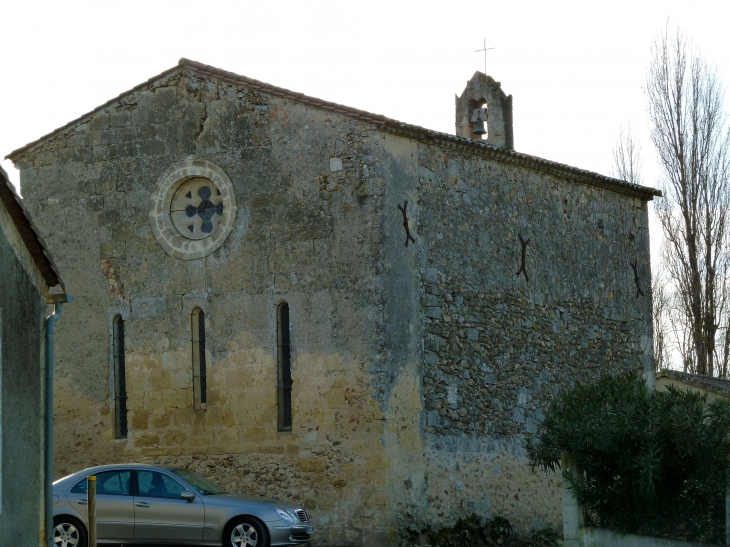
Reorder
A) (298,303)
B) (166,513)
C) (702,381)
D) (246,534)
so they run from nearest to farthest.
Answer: (246,534), (166,513), (298,303), (702,381)

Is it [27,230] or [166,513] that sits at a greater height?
[27,230]

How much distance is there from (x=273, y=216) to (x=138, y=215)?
2.55m

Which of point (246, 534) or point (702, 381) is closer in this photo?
point (246, 534)

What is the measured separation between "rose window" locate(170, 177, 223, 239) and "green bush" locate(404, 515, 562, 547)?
6093 mm

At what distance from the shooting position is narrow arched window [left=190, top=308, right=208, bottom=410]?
20.8 metres

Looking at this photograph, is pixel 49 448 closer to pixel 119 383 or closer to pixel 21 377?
pixel 21 377

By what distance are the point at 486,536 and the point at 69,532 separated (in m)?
6.60

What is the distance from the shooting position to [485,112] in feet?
84.2

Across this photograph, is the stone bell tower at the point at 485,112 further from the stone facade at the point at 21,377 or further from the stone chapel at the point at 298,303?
the stone facade at the point at 21,377

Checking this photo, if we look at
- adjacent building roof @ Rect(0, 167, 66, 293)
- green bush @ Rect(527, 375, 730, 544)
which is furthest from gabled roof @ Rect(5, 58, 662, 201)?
adjacent building roof @ Rect(0, 167, 66, 293)

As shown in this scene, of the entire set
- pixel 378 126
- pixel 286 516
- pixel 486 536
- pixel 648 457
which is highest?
pixel 378 126

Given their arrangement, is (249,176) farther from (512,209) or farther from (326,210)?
(512,209)

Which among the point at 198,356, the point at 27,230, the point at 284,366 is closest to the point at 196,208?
the point at 198,356

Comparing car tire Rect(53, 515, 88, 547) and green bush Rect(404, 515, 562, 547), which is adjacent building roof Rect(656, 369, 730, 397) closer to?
green bush Rect(404, 515, 562, 547)
